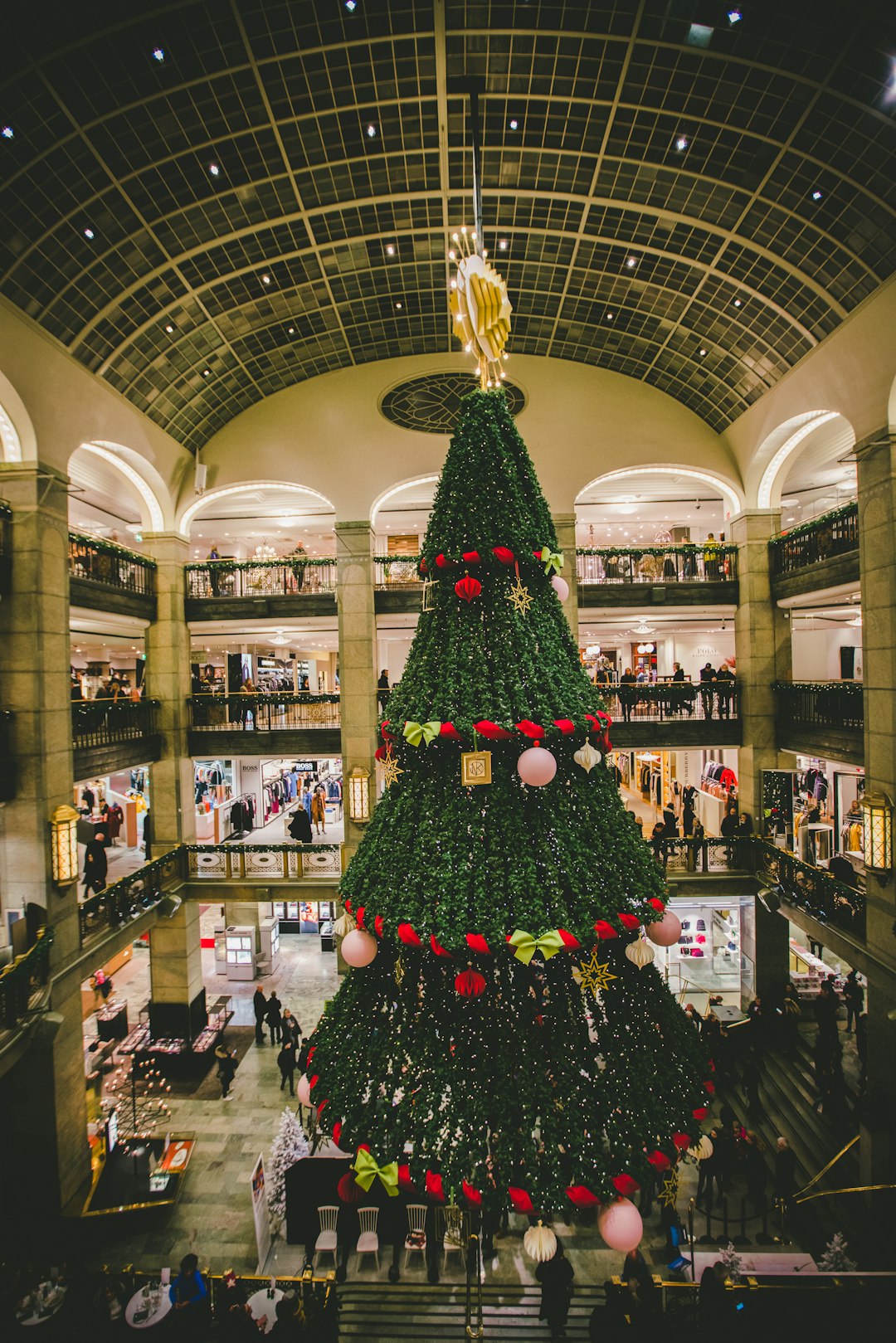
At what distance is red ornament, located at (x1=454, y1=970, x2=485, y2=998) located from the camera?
11.6 ft

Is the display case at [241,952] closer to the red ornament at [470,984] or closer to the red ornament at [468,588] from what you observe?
the red ornament at [470,984]

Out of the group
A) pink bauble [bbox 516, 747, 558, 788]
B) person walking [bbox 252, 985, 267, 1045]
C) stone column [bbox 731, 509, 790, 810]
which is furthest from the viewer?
stone column [bbox 731, 509, 790, 810]

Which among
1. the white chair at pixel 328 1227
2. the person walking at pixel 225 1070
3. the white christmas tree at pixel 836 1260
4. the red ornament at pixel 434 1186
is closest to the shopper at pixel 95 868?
the person walking at pixel 225 1070

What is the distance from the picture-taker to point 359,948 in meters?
3.98

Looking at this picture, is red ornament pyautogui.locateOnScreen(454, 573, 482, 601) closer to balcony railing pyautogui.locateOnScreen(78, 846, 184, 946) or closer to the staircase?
the staircase

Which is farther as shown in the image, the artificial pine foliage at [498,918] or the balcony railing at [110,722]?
the balcony railing at [110,722]

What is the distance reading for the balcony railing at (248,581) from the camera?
16125 millimetres

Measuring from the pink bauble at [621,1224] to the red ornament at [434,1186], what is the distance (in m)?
0.86

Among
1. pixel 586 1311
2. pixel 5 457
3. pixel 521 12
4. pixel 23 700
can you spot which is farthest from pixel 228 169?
pixel 586 1311

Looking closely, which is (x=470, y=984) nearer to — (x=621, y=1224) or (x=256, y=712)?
(x=621, y=1224)

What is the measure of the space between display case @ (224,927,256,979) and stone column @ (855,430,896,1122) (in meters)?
14.2

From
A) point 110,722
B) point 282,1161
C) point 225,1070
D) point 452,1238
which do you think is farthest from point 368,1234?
point 110,722

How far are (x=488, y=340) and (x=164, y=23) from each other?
22.7 feet

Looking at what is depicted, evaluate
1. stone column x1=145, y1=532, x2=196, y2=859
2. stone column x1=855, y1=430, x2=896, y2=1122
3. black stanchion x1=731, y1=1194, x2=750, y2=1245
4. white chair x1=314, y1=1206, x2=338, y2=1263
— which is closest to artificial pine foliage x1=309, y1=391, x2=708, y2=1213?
white chair x1=314, y1=1206, x2=338, y2=1263
